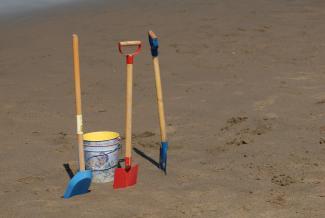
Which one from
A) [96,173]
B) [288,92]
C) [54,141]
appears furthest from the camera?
[288,92]

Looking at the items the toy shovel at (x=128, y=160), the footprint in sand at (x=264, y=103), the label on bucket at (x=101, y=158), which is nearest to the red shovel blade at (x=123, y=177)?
the toy shovel at (x=128, y=160)

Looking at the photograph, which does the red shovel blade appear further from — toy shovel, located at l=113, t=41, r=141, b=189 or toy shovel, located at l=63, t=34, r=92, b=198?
toy shovel, located at l=63, t=34, r=92, b=198

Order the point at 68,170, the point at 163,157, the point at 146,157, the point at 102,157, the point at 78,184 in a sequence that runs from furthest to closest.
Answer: the point at 146,157
the point at 68,170
the point at 163,157
the point at 102,157
the point at 78,184

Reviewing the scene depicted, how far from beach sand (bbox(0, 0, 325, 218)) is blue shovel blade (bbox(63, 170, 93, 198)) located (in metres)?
0.07

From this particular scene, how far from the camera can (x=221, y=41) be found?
30.0 ft

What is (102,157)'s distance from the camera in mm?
4484

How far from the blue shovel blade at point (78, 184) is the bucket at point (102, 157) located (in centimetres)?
21

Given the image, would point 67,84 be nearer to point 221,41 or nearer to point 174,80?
point 174,80

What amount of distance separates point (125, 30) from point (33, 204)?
21.3ft

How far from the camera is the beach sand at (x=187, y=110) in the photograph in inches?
163

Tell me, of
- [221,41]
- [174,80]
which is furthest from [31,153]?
[221,41]

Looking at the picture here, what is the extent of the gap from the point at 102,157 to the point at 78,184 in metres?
0.32

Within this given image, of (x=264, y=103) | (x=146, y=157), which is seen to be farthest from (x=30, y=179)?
(x=264, y=103)

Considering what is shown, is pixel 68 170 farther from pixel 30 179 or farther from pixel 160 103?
pixel 160 103
